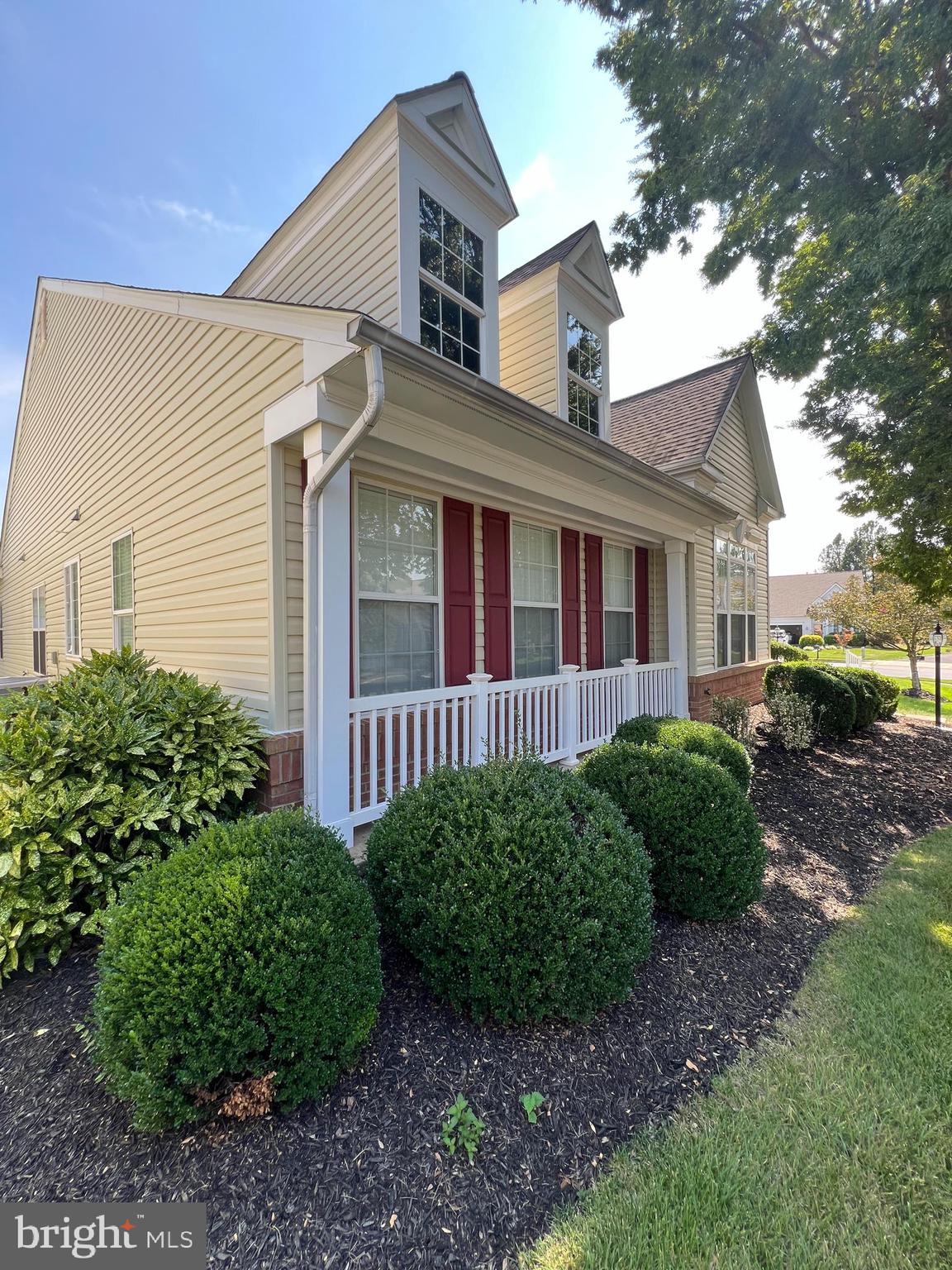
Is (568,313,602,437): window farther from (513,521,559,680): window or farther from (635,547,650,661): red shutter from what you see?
(635,547,650,661): red shutter

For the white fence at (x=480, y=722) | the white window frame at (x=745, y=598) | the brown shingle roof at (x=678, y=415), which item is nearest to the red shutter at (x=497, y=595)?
the white fence at (x=480, y=722)

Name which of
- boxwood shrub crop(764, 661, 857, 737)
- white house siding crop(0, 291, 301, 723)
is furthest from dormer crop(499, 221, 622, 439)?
boxwood shrub crop(764, 661, 857, 737)

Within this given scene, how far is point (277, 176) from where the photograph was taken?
7.28m

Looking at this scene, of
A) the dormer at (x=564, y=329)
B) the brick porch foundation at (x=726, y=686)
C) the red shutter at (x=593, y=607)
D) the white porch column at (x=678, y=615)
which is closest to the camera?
the dormer at (x=564, y=329)

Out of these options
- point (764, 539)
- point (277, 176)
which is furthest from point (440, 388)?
point (764, 539)

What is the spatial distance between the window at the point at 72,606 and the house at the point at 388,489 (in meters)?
0.08

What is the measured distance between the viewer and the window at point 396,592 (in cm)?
448

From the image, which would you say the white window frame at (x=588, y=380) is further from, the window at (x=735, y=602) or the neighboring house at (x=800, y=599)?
the neighboring house at (x=800, y=599)

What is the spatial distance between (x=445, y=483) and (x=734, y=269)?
495cm

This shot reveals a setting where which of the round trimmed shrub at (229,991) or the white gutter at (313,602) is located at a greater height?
the white gutter at (313,602)

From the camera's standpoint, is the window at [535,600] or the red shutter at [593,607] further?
the red shutter at [593,607]

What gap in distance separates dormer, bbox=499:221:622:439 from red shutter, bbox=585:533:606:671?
153 centimetres

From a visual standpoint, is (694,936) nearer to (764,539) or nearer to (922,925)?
(922,925)

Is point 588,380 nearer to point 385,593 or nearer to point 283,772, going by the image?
point 385,593
